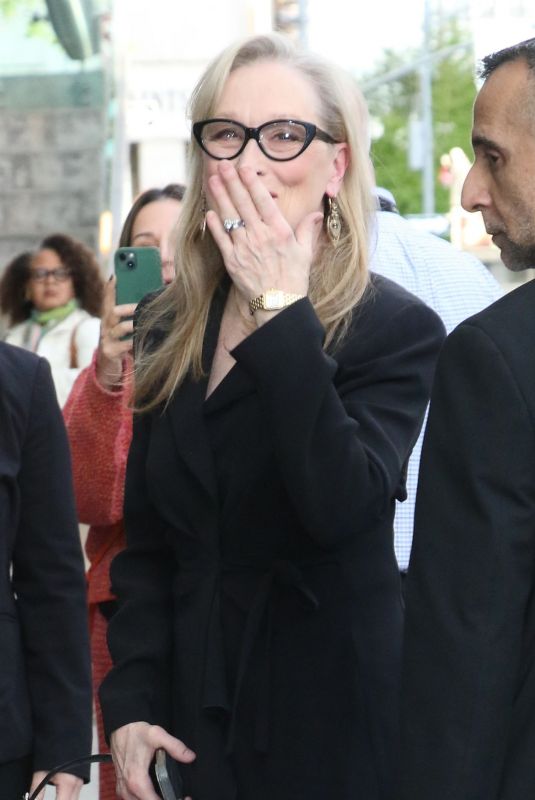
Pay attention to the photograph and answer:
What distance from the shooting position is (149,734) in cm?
273

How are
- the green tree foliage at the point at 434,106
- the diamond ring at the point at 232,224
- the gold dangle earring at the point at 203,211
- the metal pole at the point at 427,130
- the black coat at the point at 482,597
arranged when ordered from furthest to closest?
the green tree foliage at the point at 434,106 → the metal pole at the point at 427,130 → the gold dangle earring at the point at 203,211 → the diamond ring at the point at 232,224 → the black coat at the point at 482,597

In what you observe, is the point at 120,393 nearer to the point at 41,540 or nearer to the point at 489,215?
the point at 41,540

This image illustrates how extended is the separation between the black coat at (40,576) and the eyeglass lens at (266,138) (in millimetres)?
648

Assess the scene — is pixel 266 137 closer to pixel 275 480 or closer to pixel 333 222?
pixel 333 222

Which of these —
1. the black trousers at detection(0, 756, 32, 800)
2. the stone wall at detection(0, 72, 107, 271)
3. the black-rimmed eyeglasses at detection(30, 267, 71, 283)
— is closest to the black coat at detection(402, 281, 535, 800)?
the black trousers at detection(0, 756, 32, 800)

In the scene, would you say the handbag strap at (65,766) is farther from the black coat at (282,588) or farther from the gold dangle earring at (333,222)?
the gold dangle earring at (333,222)

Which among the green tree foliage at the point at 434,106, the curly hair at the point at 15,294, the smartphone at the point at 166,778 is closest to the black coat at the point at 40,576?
the smartphone at the point at 166,778

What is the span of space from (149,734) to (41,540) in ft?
1.86

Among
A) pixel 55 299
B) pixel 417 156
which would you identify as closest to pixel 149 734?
pixel 55 299

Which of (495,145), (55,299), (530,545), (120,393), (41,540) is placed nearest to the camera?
(530,545)

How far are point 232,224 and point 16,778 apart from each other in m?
1.18

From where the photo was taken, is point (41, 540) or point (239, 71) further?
point (41, 540)

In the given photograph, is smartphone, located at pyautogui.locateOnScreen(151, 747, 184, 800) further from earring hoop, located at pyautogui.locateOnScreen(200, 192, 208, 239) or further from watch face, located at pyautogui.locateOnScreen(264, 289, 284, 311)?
earring hoop, located at pyautogui.locateOnScreen(200, 192, 208, 239)

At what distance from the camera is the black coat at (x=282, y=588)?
8.59ft
